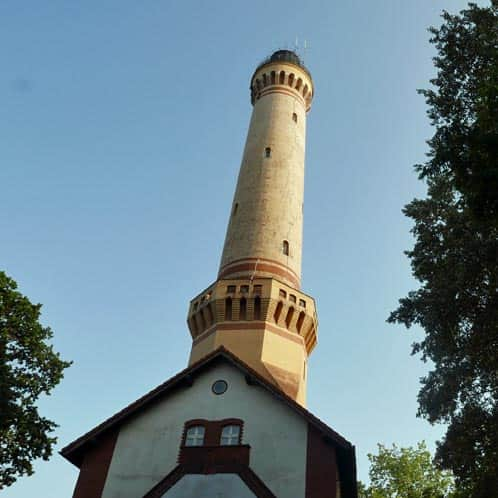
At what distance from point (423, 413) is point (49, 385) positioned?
16.7m

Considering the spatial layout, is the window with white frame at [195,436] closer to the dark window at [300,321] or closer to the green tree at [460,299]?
the green tree at [460,299]

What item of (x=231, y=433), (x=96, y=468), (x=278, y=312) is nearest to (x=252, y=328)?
(x=278, y=312)

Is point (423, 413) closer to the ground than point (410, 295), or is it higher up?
closer to the ground

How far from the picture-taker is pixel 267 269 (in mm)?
32844

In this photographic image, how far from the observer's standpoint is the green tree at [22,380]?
2459cm

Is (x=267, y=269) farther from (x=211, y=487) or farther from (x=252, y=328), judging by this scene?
(x=211, y=487)

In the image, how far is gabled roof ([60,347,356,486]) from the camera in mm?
19953

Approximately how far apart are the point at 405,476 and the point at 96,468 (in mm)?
29889

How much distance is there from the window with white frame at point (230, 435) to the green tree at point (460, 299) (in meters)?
6.77

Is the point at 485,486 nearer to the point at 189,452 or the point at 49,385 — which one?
the point at 189,452

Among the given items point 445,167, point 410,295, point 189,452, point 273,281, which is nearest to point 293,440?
point 189,452

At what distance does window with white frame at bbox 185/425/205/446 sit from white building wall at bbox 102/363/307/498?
1.08 ft

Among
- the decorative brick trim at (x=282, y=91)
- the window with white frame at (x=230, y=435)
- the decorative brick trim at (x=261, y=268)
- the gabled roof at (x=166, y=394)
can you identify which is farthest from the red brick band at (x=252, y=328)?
the decorative brick trim at (x=282, y=91)

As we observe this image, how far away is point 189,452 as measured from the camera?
19.3 m
